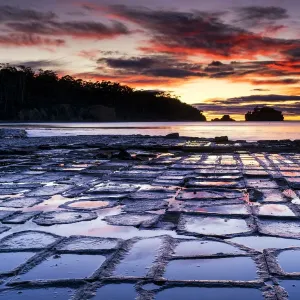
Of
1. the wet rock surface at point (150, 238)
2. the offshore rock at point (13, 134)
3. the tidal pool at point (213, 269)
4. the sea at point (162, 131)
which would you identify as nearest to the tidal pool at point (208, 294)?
the wet rock surface at point (150, 238)

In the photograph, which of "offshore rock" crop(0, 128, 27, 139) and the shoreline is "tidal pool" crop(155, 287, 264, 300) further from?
"offshore rock" crop(0, 128, 27, 139)

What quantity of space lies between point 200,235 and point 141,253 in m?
0.91

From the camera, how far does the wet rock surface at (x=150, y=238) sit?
3.55 meters

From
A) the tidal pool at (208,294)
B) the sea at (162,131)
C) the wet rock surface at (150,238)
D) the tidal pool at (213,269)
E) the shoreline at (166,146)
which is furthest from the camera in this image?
the sea at (162,131)

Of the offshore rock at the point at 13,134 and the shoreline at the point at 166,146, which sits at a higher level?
the offshore rock at the point at 13,134

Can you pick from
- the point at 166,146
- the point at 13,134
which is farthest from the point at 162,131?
the point at 166,146

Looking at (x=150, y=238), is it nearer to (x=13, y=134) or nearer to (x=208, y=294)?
(x=208, y=294)

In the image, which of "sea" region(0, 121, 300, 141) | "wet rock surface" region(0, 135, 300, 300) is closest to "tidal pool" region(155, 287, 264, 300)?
"wet rock surface" region(0, 135, 300, 300)

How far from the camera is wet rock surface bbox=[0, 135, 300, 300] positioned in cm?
355

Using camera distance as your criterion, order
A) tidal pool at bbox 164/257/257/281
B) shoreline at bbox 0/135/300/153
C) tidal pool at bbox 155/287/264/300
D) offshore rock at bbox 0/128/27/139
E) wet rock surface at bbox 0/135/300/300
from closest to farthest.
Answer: tidal pool at bbox 155/287/264/300 → wet rock surface at bbox 0/135/300/300 → tidal pool at bbox 164/257/257/281 → shoreline at bbox 0/135/300/153 → offshore rock at bbox 0/128/27/139

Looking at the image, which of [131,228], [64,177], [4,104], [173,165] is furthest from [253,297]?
[4,104]

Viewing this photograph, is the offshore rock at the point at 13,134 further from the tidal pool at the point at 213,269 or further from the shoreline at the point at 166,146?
the tidal pool at the point at 213,269

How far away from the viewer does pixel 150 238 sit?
4941 millimetres

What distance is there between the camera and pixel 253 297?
334 centimetres
